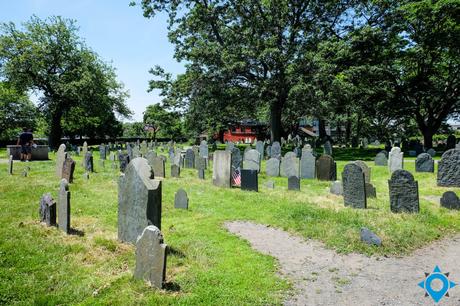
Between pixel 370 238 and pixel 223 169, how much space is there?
6874 mm

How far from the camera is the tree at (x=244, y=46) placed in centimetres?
2306

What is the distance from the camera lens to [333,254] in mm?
5992

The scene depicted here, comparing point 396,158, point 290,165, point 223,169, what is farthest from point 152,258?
point 396,158

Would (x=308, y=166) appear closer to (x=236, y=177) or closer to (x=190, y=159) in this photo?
(x=236, y=177)

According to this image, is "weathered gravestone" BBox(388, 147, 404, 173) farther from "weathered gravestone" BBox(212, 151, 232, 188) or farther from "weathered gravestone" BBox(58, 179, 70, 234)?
"weathered gravestone" BBox(58, 179, 70, 234)

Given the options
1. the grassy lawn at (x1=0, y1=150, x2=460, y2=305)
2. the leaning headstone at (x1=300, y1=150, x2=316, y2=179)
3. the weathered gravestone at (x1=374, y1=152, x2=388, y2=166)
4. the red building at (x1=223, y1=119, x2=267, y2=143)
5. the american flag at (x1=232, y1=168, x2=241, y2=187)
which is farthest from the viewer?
the red building at (x1=223, y1=119, x2=267, y2=143)

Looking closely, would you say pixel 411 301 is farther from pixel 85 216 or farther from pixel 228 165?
pixel 228 165

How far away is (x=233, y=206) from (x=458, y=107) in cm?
2788

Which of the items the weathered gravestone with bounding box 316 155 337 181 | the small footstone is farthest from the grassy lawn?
the weathered gravestone with bounding box 316 155 337 181

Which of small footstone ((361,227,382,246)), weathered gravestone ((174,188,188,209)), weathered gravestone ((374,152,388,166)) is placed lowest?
small footstone ((361,227,382,246))

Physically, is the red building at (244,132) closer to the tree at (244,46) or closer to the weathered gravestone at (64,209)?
the tree at (244,46)

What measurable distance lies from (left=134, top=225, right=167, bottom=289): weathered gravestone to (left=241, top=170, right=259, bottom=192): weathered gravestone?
23.5 ft

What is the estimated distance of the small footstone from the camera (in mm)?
6262

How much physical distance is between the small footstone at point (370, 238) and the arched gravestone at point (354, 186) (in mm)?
2660
